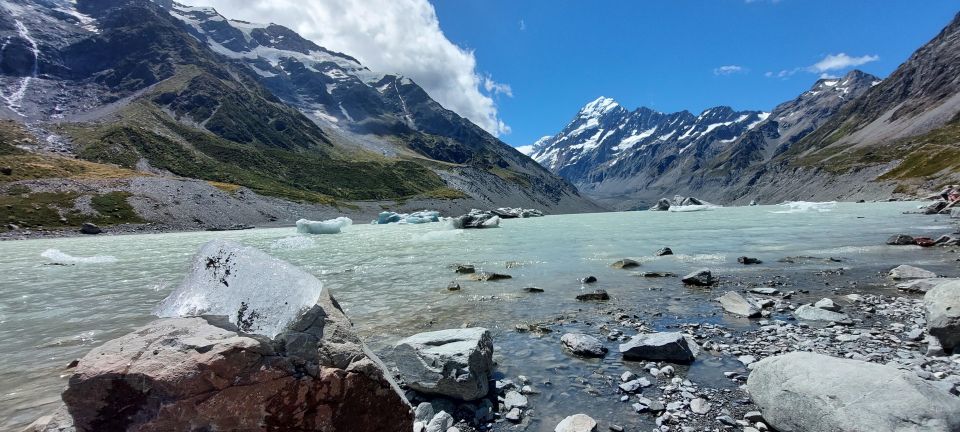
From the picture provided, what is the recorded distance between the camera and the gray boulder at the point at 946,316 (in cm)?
914

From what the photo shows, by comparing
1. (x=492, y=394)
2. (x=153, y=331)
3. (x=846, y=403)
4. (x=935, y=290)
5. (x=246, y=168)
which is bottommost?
(x=492, y=394)

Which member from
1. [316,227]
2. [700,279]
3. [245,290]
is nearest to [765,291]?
[700,279]

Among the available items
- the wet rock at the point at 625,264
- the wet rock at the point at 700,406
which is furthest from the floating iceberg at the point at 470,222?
the wet rock at the point at 700,406

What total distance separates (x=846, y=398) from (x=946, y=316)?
5.73 meters

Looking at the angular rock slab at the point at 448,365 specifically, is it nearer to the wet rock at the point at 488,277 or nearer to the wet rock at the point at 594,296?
the wet rock at the point at 594,296

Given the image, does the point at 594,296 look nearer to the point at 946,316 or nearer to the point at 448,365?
the point at 946,316

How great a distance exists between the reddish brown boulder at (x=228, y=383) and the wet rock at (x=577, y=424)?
2.91m

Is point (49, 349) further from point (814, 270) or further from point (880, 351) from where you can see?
point (814, 270)

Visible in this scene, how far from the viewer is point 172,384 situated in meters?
4.56

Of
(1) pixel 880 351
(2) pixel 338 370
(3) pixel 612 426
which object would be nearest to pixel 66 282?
(2) pixel 338 370

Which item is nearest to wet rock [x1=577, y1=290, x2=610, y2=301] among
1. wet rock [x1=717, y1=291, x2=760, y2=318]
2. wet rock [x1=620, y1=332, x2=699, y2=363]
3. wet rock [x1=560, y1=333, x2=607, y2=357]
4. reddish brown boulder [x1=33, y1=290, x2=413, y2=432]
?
wet rock [x1=717, y1=291, x2=760, y2=318]

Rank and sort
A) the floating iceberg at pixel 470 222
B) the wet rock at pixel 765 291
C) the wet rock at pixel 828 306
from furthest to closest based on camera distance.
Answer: the floating iceberg at pixel 470 222
the wet rock at pixel 765 291
the wet rock at pixel 828 306

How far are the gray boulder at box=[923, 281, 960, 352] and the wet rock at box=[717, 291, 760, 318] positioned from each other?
12.4ft

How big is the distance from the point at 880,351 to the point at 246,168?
21012 centimetres
